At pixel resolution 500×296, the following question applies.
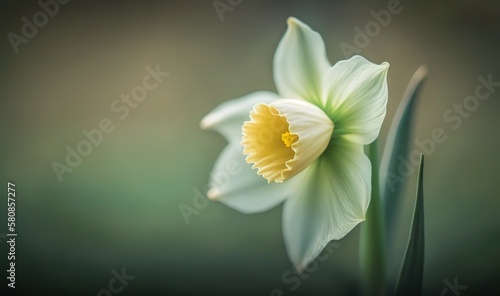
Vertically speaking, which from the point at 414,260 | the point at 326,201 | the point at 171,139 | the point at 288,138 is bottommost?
the point at 414,260

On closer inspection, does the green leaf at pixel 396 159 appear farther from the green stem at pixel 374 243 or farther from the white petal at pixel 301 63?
the white petal at pixel 301 63

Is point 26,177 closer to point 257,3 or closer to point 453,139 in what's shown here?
point 257,3

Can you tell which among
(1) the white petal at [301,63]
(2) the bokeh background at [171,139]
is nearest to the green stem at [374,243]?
(1) the white petal at [301,63]

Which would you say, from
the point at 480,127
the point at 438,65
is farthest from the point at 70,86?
the point at 480,127

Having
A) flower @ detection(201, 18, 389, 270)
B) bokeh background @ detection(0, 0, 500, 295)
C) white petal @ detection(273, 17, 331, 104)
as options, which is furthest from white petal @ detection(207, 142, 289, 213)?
bokeh background @ detection(0, 0, 500, 295)

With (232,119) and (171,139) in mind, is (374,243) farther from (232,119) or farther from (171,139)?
(171,139)

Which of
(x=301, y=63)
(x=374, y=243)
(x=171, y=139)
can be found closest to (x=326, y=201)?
(x=374, y=243)
